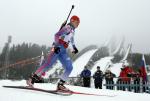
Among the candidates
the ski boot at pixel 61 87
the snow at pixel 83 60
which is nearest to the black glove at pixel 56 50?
the ski boot at pixel 61 87

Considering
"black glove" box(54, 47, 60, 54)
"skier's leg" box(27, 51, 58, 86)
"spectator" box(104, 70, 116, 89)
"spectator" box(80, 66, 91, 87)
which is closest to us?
"black glove" box(54, 47, 60, 54)

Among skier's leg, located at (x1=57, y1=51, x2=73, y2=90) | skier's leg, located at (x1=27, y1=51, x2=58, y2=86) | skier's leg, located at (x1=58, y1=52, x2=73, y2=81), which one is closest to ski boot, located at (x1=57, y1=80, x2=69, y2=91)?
skier's leg, located at (x1=57, y1=51, x2=73, y2=90)

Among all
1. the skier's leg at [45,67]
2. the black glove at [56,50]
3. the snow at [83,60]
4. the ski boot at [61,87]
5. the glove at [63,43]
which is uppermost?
the snow at [83,60]

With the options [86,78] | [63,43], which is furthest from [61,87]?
[86,78]

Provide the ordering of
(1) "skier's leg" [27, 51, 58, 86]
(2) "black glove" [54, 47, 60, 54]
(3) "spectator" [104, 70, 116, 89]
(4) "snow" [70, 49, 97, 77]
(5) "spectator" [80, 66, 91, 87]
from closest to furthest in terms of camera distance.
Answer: (2) "black glove" [54, 47, 60, 54] → (1) "skier's leg" [27, 51, 58, 86] → (3) "spectator" [104, 70, 116, 89] → (5) "spectator" [80, 66, 91, 87] → (4) "snow" [70, 49, 97, 77]

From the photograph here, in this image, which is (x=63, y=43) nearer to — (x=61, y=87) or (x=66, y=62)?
(x=66, y=62)

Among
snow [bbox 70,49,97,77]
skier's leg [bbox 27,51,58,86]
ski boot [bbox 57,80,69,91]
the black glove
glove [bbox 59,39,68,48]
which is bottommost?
ski boot [bbox 57,80,69,91]

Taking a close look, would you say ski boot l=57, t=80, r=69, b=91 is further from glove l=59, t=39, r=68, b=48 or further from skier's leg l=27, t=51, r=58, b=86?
glove l=59, t=39, r=68, b=48

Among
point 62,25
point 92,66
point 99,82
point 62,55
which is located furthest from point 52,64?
point 92,66

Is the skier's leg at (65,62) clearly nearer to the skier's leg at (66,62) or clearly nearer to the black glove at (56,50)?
the skier's leg at (66,62)

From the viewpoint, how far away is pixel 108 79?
15836 millimetres

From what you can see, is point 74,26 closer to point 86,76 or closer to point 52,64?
point 52,64

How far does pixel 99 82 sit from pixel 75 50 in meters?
6.81

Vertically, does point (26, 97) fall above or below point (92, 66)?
below
